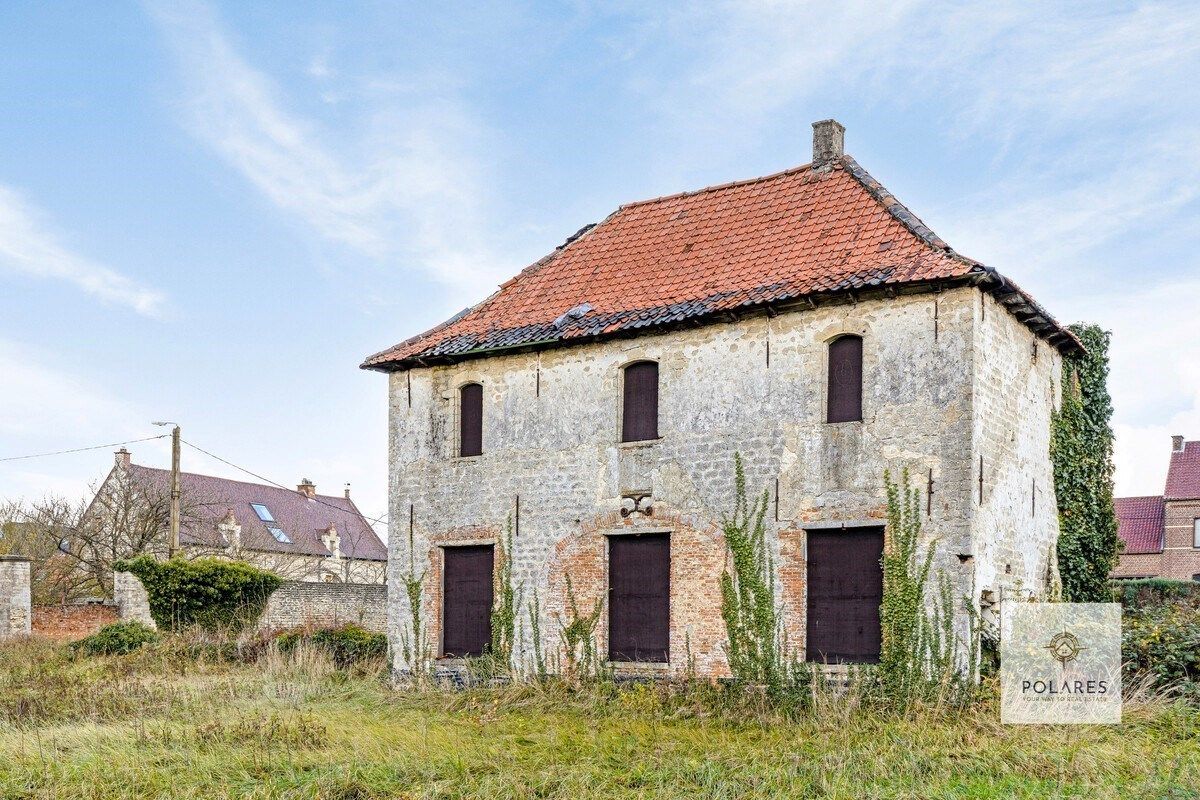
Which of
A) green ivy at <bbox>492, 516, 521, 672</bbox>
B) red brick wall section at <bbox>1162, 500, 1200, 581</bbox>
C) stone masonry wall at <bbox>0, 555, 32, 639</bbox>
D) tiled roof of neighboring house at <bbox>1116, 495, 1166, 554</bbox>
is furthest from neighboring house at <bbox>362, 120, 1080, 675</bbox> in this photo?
tiled roof of neighboring house at <bbox>1116, 495, 1166, 554</bbox>

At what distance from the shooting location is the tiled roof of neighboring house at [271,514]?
4391cm

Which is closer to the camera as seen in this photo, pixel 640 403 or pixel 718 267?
pixel 640 403

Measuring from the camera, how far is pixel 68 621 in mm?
27719

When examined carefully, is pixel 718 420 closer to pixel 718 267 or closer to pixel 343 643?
pixel 718 267

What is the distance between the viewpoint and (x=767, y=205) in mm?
17828

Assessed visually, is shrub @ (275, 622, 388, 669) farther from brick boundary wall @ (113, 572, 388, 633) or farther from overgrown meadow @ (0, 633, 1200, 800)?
brick boundary wall @ (113, 572, 388, 633)

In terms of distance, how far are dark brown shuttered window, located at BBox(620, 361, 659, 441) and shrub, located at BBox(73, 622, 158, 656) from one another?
12063 millimetres

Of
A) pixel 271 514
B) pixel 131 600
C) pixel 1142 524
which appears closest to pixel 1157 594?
pixel 131 600

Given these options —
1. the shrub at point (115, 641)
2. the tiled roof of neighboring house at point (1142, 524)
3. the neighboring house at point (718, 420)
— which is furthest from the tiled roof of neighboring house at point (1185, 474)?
the shrub at point (115, 641)

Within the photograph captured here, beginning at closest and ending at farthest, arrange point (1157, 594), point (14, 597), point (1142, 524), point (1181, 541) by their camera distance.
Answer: point (1157, 594) < point (14, 597) < point (1181, 541) < point (1142, 524)

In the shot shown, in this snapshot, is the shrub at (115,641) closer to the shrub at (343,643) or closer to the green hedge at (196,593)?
the green hedge at (196,593)

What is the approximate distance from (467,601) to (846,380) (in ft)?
22.4

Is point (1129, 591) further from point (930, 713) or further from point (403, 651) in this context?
point (403, 651)
